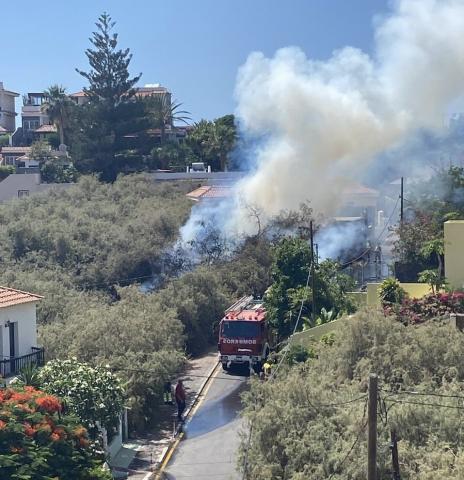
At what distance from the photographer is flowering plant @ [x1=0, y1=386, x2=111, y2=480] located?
49.3 ft

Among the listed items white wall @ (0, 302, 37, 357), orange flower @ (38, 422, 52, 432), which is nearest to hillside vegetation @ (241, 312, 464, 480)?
orange flower @ (38, 422, 52, 432)

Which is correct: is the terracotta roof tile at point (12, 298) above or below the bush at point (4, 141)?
below

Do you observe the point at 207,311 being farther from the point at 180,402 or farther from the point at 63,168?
the point at 63,168

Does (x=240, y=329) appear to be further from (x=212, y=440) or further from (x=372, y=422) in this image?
(x=372, y=422)

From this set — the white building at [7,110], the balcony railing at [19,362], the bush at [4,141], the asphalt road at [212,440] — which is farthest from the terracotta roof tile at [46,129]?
the balcony railing at [19,362]

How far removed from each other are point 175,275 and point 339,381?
19525 millimetres

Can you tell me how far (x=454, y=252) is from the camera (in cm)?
2705

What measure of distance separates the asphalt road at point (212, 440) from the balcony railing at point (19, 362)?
4400 mm

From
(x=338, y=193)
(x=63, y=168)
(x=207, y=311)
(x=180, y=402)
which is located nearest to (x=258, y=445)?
(x=180, y=402)

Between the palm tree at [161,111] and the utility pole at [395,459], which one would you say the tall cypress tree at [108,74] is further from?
the utility pole at [395,459]

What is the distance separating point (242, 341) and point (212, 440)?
687cm

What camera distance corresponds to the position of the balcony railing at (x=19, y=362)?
69.6ft

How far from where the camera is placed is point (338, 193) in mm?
44438

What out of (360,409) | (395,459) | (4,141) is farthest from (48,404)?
(4,141)
